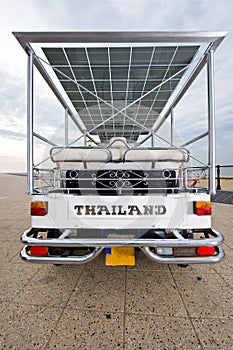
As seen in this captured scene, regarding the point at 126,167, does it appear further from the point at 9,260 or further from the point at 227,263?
the point at 9,260

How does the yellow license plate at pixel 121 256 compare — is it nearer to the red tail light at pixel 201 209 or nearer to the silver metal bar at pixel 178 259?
the silver metal bar at pixel 178 259

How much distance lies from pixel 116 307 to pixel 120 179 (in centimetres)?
115

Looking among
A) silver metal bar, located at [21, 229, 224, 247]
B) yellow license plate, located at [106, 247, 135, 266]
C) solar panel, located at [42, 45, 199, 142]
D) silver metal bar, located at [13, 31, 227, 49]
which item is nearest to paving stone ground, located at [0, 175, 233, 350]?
yellow license plate, located at [106, 247, 135, 266]

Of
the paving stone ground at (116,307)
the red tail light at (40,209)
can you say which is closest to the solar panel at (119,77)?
the red tail light at (40,209)

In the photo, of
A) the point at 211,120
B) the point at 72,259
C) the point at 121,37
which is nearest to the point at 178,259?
the point at 72,259

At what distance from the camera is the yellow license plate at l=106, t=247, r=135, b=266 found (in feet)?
5.75

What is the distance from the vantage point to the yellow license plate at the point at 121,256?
5.75 feet

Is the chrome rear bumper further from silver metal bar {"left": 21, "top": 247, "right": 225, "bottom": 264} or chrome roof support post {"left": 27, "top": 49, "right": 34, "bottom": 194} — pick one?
chrome roof support post {"left": 27, "top": 49, "right": 34, "bottom": 194}

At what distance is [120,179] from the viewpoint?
2.14 m

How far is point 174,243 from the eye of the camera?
1.60 m

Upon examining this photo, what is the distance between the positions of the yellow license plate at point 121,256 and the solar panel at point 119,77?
1.39 m

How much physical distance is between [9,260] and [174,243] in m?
2.20

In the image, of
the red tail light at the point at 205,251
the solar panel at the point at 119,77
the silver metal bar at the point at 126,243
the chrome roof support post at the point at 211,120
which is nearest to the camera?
the silver metal bar at the point at 126,243

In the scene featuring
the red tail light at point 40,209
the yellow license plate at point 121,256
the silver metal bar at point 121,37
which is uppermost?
the silver metal bar at point 121,37
